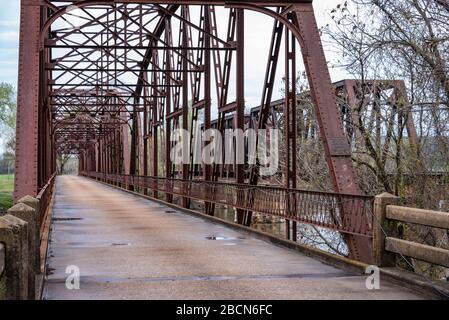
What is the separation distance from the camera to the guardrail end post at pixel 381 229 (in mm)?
7504

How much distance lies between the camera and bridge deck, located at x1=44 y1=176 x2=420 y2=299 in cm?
687

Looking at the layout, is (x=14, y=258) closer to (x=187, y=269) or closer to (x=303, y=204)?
(x=187, y=269)

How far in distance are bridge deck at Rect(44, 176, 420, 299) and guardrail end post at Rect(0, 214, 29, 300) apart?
80.9 inches

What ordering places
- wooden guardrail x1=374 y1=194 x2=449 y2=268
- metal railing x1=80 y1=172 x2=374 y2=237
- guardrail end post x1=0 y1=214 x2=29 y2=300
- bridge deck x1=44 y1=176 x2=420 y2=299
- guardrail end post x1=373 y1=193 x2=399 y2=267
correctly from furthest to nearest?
1. metal railing x1=80 y1=172 x2=374 y2=237
2. guardrail end post x1=373 y1=193 x2=399 y2=267
3. bridge deck x1=44 y1=176 x2=420 y2=299
4. wooden guardrail x1=374 y1=194 x2=449 y2=268
5. guardrail end post x1=0 y1=214 x2=29 y2=300

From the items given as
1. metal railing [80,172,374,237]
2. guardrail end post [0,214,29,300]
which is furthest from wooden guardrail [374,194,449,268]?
guardrail end post [0,214,29,300]

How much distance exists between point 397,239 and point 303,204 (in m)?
2.78

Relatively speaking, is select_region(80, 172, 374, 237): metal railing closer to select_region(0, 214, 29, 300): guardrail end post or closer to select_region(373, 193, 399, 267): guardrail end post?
select_region(373, 193, 399, 267): guardrail end post

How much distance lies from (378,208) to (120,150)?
46.4 meters

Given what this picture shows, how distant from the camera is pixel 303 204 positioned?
1004 cm

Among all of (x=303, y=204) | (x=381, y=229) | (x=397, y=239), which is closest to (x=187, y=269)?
(x=303, y=204)

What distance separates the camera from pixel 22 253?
15.4 feet

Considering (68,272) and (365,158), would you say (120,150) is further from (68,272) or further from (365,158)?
(68,272)

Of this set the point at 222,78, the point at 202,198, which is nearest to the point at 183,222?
the point at 202,198

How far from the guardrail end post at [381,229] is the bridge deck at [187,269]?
35 cm
